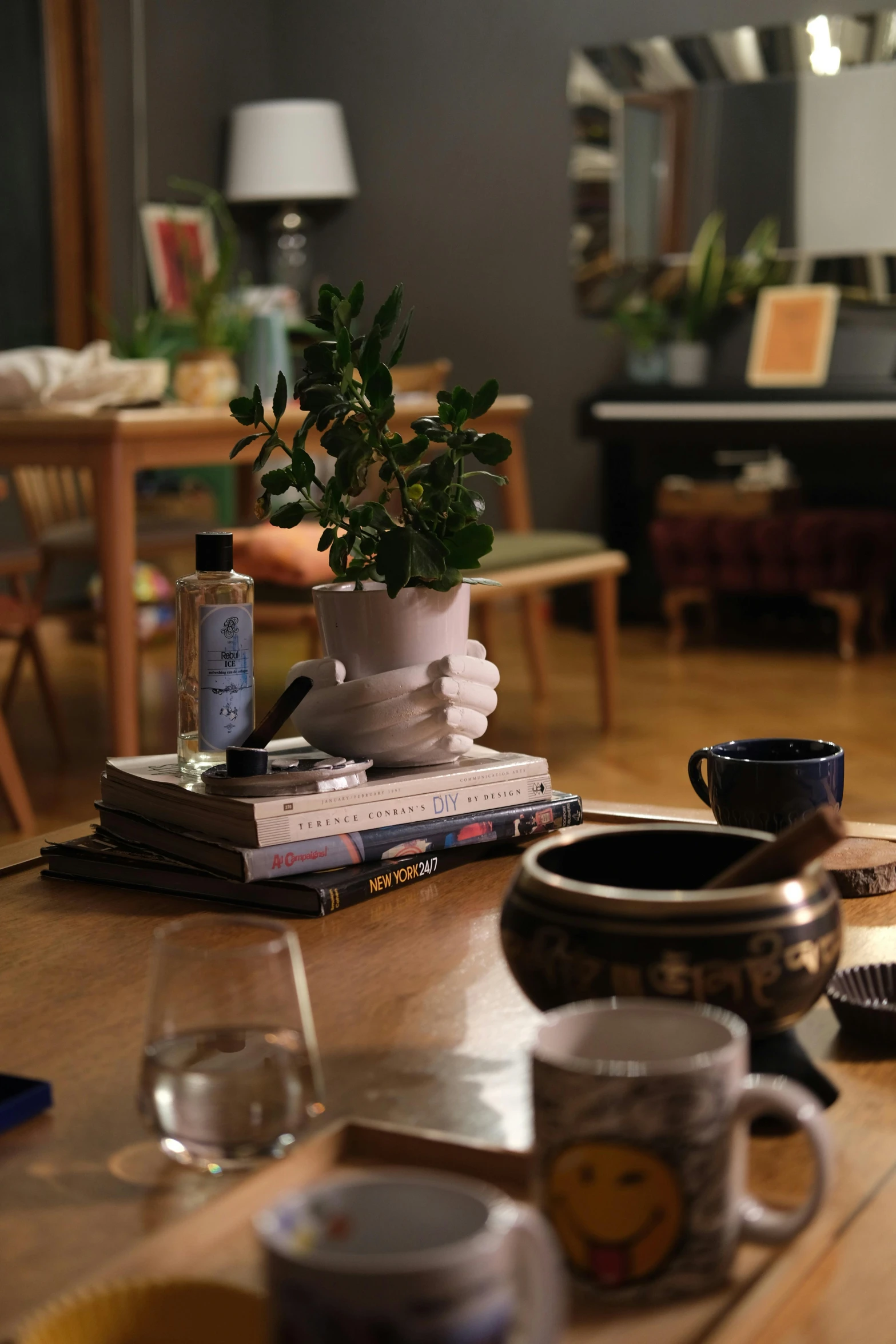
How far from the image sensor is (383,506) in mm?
1047

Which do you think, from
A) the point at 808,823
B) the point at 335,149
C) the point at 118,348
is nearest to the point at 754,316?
the point at 335,149

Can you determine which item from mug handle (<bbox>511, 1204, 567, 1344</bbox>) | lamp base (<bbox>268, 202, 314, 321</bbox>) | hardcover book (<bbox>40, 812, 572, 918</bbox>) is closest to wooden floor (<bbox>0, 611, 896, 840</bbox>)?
lamp base (<bbox>268, 202, 314, 321</bbox>)

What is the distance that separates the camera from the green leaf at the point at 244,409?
106cm

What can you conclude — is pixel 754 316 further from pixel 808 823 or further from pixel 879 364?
pixel 808 823

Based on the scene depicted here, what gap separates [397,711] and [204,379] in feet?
6.89

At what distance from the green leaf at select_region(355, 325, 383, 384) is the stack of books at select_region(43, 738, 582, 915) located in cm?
26

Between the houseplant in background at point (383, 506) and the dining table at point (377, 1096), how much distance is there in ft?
0.53

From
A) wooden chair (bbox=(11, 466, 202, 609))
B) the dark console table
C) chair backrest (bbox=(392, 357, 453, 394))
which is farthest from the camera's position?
the dark console table

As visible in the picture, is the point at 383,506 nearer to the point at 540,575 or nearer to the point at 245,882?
the point at 245,882

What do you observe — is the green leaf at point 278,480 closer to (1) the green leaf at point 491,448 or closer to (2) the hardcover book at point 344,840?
(1) the green leaf at point 491,448

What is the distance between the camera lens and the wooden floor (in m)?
3.07

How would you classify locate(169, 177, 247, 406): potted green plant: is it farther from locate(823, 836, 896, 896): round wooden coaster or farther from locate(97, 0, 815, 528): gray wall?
locate(97, 0, 815, 528): gray wall

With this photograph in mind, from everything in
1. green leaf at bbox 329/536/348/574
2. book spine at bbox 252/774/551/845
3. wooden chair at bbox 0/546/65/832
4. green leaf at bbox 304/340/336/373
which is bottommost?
wooden chair at bbox 0/546/65/832

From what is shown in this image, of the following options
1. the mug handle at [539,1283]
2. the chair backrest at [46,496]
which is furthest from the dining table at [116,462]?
the mug handle at [539,1283]
